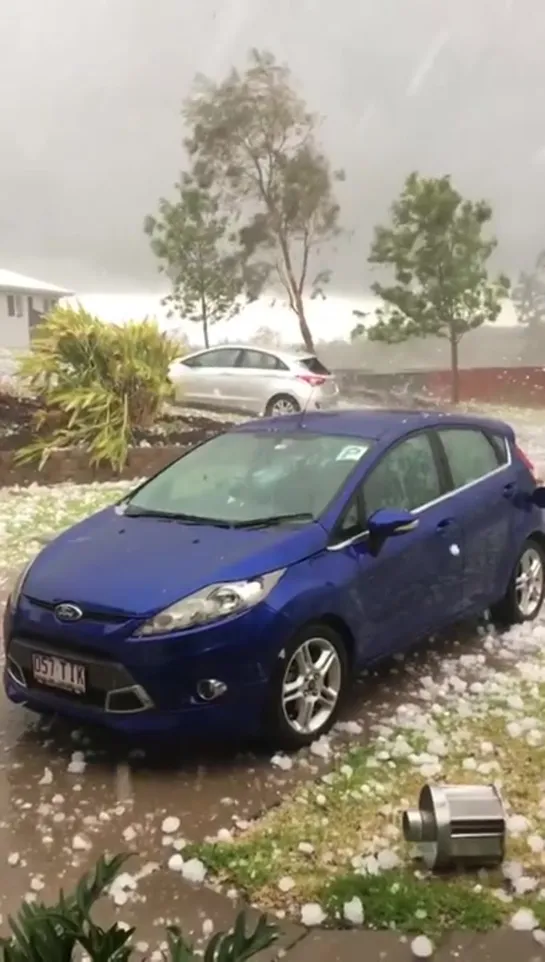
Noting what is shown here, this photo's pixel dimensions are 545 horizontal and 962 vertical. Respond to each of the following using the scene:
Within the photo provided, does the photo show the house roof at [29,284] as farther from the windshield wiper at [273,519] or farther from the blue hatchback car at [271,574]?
the windshield wiper at [273,519]

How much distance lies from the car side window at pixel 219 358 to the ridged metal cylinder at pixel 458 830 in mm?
5883

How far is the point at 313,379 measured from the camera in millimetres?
8211

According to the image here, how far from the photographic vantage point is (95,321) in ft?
29.2

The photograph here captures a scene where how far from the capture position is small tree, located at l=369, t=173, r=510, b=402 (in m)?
7.70

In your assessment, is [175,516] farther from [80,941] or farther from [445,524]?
[80,941]

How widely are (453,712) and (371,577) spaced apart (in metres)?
0.67

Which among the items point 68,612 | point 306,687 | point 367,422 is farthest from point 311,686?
point 367,422

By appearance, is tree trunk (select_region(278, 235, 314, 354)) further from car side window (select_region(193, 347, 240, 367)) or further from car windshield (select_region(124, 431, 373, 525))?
car windshield (select_region(124, 431, 373, 525))

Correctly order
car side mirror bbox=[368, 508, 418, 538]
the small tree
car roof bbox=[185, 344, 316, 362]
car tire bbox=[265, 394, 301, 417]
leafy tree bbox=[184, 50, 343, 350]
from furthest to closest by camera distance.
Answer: car tire bbox=[265, 394, 301, 417] → car roof bbox=[185, 344, 316, 362] → the small tree → leafy tree bbox=[184, 50, 343, 350] → car side mirror bbox=[368, 508, 418, 538]

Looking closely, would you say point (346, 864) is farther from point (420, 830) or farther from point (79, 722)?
point (79, 722)

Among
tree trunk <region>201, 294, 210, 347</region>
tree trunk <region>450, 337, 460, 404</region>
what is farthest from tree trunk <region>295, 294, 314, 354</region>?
tree trunk <region>450, 337, 460, 404</region>

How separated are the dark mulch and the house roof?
125 centimetres

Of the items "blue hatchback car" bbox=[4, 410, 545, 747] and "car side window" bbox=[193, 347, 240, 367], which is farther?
"car side window" bbox=[193, 347, 240, 367]

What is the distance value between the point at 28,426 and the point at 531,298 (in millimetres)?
4701
